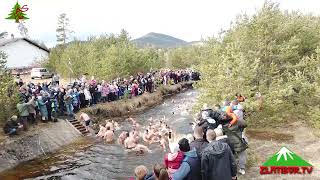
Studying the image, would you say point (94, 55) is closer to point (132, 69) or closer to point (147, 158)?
point (132, 69)

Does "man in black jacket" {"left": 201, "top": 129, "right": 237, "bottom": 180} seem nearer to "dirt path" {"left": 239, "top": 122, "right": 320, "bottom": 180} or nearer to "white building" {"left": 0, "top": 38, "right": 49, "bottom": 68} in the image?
"dirt path" {"left": 239, "top": 122, "right": 320, "bottom": 180}

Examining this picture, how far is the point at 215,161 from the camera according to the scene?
28.0ft

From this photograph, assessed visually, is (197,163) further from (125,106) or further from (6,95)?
(125,106)

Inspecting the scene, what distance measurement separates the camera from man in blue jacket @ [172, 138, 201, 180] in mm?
7926

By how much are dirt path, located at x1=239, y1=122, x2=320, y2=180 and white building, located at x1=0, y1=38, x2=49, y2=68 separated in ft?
163

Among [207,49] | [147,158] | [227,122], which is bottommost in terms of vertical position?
[147,158]

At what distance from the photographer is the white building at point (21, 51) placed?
6259 centimetres

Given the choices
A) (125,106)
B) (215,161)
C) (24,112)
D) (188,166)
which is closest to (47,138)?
(24,112)

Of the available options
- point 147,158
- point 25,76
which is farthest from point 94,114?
point 25,76

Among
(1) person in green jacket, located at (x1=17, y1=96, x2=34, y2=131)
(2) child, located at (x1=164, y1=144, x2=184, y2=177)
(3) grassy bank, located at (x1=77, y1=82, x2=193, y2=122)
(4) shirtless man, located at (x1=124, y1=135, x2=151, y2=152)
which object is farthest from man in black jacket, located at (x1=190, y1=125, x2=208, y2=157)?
(3) grassy bank, located at (x1=77, y1=82, x2=193, y2=122)

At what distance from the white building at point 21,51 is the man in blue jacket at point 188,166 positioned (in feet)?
190

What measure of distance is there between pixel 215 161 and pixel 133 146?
12750 mm

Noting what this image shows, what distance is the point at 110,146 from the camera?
22281 mm

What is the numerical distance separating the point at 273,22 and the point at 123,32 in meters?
43.5
